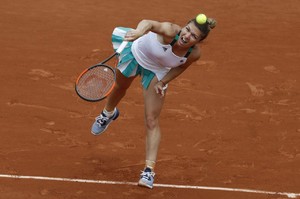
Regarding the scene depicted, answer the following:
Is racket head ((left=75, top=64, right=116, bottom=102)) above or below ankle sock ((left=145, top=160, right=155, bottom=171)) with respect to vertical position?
above

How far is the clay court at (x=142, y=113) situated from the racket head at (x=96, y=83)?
3.48 ft

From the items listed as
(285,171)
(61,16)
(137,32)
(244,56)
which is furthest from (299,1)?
(137,32)

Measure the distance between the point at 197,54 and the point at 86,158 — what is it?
2.08m

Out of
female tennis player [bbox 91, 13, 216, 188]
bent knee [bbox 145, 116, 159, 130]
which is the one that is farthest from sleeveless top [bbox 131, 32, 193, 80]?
bent knee [bbox 145, 116, 159, 130]

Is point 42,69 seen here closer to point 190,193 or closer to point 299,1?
point 190,193

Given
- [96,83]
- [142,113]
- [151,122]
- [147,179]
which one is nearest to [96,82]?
[96,83]

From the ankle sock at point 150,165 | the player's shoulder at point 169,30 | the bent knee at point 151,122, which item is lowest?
the ankle sock at point 150,165

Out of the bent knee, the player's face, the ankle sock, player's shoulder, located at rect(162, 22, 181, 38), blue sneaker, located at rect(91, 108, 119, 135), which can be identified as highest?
player's shoulder, located at rect(162, 22, 181, 38)

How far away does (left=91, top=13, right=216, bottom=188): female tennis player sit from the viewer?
25.5 feet

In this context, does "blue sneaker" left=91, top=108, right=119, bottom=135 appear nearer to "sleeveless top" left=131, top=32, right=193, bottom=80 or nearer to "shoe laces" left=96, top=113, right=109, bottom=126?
"shoe laces" left=96, top=113, right=109, bottom=126

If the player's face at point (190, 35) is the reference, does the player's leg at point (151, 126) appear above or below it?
below

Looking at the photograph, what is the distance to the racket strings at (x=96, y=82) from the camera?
8.20 m

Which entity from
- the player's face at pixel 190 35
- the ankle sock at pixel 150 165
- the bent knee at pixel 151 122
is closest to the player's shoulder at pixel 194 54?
the player's face at pixel 190 35

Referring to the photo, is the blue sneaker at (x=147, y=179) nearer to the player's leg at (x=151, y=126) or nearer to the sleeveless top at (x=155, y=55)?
the player's leg at (x=151, y=126)
